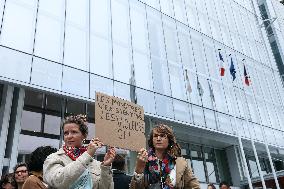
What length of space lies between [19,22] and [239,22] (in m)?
17.3

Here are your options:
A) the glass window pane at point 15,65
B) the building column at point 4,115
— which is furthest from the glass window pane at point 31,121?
the glass window pane at point 15,65

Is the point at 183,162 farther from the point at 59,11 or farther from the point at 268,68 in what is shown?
the point at 268,68

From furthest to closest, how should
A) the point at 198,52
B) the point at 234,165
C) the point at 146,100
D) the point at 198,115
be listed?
the point at 234,165, the point at 198,52, the point at 198,115, the point at 146,100

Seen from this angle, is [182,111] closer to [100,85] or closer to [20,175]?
[100,85]

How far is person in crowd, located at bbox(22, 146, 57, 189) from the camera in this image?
3.07 metres

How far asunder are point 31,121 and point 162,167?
30.2 ft

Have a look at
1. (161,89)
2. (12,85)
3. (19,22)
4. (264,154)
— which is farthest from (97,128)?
(264,154)

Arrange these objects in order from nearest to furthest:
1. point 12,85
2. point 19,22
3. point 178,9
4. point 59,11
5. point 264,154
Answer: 1. point 12,85
2. point 19,22
3. point 59,11
4. point 178,9
5. point 264,154

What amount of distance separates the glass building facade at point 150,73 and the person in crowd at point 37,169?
7089 mm

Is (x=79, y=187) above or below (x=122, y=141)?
below

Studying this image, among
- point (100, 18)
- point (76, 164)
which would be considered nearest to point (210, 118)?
point (100, 18)

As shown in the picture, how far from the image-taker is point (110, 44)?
1442 centimetres

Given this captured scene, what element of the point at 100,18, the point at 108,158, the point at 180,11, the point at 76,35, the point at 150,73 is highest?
the point at 180,11

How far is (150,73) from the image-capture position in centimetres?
1533
